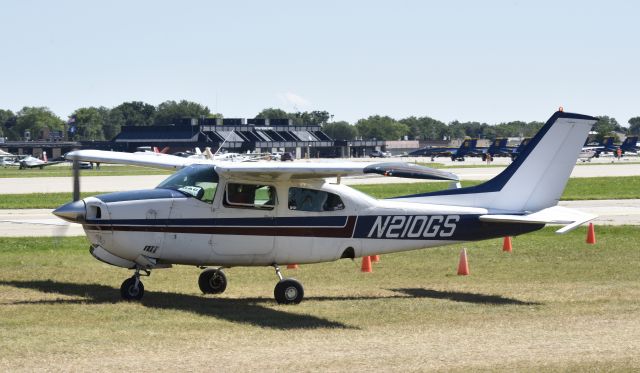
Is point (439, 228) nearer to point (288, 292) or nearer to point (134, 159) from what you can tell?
point (288, 292)

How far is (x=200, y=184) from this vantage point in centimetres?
1611

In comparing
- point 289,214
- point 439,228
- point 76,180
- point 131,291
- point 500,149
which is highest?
point 76,180

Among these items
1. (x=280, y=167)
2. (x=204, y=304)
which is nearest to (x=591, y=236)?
(x=280, y=167)

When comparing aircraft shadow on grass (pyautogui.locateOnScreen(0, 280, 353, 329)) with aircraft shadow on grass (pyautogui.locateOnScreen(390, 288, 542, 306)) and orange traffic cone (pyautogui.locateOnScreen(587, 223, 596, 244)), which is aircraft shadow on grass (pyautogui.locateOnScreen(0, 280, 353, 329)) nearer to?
aircraft shadow on grass (pyautogui.locateOnScreen(390, 288, 542, 306))

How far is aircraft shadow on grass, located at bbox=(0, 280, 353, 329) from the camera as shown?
47.2 ft

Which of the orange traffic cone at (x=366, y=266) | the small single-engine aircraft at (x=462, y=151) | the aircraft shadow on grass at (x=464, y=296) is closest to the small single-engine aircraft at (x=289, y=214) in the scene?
the aircraft shadow on grass at (x=464, y=296)

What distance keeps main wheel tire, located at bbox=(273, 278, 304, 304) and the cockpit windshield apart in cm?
182

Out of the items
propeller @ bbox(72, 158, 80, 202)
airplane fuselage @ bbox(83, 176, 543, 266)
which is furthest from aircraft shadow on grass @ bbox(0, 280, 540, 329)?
propeller @ bbox(72, 158, 80, 202)

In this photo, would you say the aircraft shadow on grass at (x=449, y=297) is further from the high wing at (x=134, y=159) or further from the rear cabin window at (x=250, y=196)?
the high wing at (x=134, y=159)

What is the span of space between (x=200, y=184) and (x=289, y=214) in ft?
5.14

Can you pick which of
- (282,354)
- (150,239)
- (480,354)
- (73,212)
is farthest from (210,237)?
(480,354)

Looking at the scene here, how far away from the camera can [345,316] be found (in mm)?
14922

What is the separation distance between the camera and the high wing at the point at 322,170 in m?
13.3

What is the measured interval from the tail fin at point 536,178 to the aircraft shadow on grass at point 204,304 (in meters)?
3.67
